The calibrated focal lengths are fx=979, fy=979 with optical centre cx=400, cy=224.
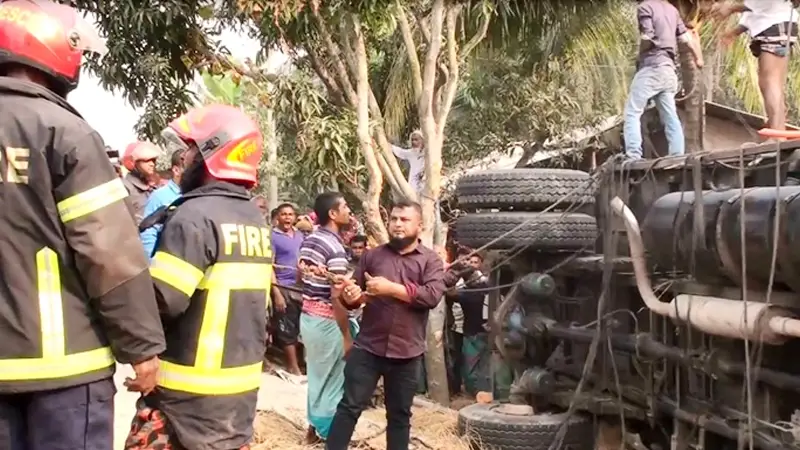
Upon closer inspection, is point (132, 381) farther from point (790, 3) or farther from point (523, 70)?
point (523, 70)

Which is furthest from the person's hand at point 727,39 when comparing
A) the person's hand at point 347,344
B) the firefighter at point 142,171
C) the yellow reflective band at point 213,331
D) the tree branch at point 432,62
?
the yellow reflective band at point 213,331

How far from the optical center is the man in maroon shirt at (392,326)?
5.21 metres

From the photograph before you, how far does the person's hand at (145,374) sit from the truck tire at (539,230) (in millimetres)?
3245

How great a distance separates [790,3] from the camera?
565cm

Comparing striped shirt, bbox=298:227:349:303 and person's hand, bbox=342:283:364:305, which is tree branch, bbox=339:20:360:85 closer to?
striped shirt, bbox=298:227:349:303

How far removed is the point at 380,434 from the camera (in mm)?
6297

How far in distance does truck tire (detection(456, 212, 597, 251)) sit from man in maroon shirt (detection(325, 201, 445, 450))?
58 centimetres

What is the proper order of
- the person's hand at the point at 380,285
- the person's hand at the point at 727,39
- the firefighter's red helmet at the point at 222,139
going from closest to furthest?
the firefighter's red helmet at the point at 222,139 → the person's hand at the point at 380,285 → the person's hand at the point at 727,39

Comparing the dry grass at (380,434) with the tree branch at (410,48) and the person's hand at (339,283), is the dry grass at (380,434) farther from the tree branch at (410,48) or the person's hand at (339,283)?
the tree branch at (410,48)

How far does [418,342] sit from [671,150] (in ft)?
7.16

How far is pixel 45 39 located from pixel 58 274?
673 mm

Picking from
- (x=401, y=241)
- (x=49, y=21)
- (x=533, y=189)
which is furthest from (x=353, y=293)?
(x=49, y=21)

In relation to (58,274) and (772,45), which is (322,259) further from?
(58,274)

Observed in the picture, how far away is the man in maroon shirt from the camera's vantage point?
5215mm
